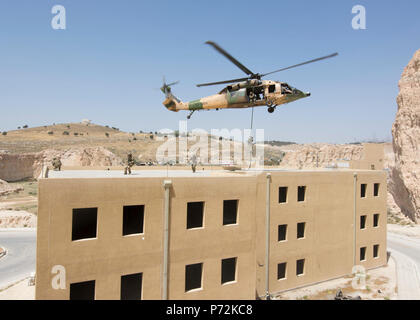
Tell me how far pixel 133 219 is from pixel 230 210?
17.3 ft

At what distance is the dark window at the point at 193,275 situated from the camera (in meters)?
14.1

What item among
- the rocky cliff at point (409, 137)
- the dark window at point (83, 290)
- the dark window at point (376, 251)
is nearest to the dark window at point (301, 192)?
the dark window at point (376, 251)

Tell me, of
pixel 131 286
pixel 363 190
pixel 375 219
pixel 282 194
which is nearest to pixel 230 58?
pixel 282 194

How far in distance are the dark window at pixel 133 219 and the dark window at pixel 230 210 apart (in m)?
4.60

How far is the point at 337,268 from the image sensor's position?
72.0ft

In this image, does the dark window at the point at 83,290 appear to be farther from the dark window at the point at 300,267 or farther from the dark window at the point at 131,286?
the dark window at the point at 300,267

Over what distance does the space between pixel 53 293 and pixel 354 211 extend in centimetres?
2162

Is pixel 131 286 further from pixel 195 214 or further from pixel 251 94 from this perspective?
pixel 251 94

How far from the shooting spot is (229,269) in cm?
1511

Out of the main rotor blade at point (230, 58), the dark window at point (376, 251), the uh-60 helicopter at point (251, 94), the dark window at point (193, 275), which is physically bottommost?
the dark window at point (376, 251)

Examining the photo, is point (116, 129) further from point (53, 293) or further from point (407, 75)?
point (53, 293)

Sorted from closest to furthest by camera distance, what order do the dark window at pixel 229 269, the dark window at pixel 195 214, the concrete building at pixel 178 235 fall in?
the concrete building at pixel 178 235 → the dark window at pixel 195 214 → the dark window at pixel 229 269

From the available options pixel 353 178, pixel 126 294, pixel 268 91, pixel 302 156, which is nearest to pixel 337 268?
pixel 353 178

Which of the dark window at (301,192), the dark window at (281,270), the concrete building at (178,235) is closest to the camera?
the concrete building at (178,235)
